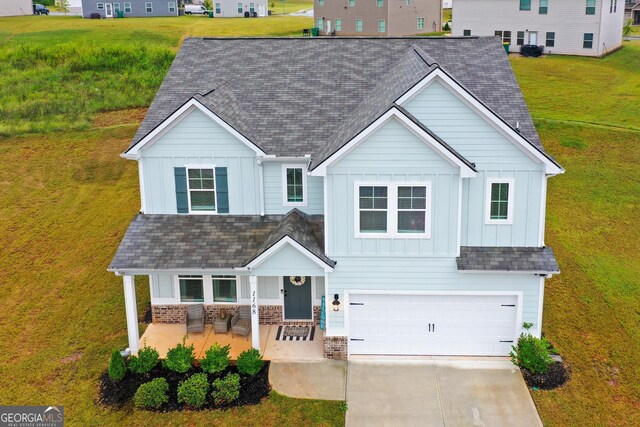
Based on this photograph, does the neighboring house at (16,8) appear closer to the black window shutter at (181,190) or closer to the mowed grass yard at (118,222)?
the mowed grass yard at (118,222)

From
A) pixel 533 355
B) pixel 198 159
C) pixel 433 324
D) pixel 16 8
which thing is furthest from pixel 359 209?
pixel 16 8

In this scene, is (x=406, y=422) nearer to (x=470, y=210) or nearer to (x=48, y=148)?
(x=470, y=210)

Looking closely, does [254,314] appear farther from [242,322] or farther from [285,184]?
[285,184]

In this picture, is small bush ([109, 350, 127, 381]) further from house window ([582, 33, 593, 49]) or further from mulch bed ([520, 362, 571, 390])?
house window ([582, 33, 593, 49])

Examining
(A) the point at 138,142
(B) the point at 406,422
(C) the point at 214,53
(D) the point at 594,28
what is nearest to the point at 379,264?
(B) the point at 406,422

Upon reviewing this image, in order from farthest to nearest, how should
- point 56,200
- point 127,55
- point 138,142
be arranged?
point 127,55, point 56,200, point 138,142

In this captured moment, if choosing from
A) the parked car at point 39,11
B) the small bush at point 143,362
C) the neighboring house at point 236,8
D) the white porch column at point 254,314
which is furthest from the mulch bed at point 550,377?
the parked car at point 39,11
